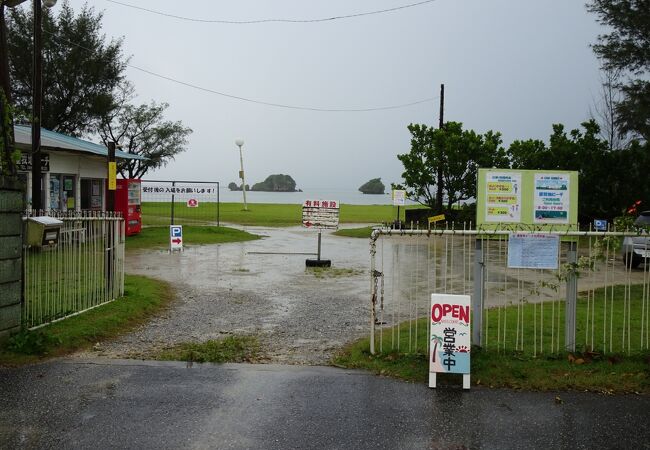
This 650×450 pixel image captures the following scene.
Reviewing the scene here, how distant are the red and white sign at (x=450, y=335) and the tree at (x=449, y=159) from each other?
75.6 ft

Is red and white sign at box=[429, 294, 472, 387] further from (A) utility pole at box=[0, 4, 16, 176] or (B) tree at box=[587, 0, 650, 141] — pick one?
(B) tree at box=[587, 0, 650, 141]

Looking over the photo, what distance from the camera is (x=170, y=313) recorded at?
32.1 feet

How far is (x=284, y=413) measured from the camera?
5.11m

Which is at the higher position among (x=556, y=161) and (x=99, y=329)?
(x=556, y=161)

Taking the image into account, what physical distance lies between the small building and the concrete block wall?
11737mm

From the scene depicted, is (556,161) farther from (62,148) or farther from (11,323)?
(11,323)

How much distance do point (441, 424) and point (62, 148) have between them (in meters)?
17.2

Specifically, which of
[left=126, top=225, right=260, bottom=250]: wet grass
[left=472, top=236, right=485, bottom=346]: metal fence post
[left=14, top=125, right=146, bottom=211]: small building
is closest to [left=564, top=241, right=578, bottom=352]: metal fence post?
[left=472, top=236, right=485, bottom=346]: metal fence post

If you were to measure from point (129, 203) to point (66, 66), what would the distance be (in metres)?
16.4

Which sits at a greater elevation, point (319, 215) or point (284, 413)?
point (319, 215)

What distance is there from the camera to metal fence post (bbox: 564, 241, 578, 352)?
654 centimetres

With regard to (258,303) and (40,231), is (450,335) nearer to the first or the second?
(40,231)

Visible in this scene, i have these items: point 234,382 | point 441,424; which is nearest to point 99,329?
point 234,382

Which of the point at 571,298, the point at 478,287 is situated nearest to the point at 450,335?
the point at 478,287
